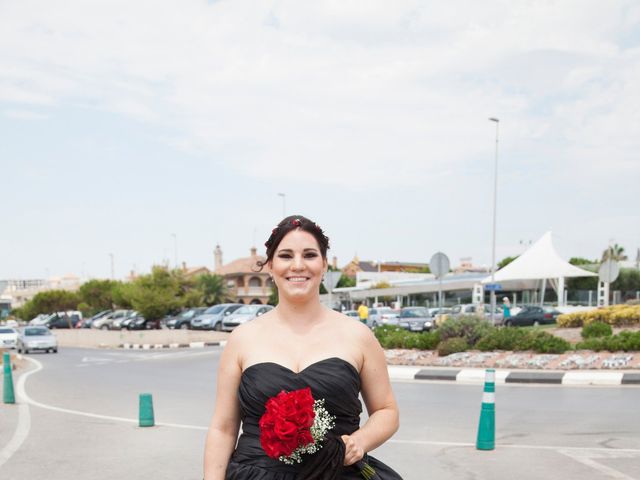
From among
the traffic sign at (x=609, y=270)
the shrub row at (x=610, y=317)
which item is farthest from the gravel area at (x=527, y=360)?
the shrub row at (x=610, y=317)

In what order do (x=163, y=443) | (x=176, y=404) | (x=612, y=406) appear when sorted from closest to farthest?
(x=163, y=443) < (x=612, y=406) < (x=176, y=404)

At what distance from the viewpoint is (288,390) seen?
2.87 metres

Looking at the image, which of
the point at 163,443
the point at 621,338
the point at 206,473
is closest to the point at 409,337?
the point at 621,338

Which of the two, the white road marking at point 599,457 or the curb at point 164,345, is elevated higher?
the white road marking at point 599,457

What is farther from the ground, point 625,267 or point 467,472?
point 625,267

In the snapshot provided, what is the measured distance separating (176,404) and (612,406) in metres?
6.94

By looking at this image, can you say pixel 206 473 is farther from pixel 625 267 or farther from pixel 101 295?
pixel 101 295

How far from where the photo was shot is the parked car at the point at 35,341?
118 feet

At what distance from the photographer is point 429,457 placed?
28.1 feet

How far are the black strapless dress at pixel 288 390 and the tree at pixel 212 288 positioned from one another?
75801 mm

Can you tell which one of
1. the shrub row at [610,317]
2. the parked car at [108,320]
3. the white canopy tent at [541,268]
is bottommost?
the parked car at [108,320]

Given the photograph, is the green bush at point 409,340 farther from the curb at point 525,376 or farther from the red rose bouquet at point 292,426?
the red rose bouquet at point 292,426

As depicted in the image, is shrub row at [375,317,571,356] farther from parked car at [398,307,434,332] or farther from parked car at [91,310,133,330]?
parked car at [91,310,133,330]

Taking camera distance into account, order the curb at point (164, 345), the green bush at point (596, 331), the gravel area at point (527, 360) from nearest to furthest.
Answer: the gravel area at point (527, 360)
the green bush at point (596, 331)
the curb at point (164, 345)
